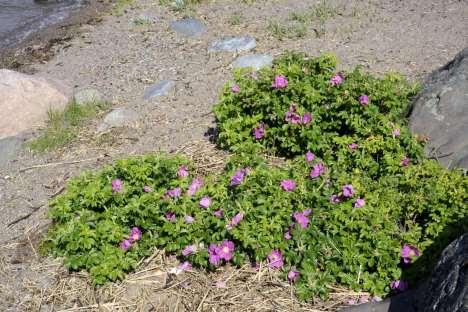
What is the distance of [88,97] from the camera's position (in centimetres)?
673

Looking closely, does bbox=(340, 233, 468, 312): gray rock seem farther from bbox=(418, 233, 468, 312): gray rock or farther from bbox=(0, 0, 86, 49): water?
bbox=(0, 0, 86, 49): water

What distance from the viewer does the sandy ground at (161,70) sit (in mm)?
4012

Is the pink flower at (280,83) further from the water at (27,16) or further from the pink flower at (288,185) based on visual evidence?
the water at (27,16)

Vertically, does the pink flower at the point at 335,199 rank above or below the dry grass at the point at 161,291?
above

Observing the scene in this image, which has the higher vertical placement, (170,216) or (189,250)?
(170,216)

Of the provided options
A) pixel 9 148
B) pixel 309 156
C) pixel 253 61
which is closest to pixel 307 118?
pixel 309 156

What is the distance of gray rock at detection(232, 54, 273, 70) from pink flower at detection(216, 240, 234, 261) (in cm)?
339

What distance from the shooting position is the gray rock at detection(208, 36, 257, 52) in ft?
24.3

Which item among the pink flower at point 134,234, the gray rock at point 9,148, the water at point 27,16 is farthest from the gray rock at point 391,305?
the water at point 27,16

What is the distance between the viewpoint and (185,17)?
9.00m

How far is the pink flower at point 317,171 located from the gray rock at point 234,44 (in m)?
3.51

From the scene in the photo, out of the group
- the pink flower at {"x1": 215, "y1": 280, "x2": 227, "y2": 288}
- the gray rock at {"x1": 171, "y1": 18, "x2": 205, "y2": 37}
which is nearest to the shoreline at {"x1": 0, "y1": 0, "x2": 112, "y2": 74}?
the gray rock at {"x1": 171, "y1": 18, "x2": 205, "y2": 37}

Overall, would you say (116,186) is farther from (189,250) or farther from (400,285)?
(400,285)

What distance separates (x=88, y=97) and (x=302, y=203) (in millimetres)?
3691
